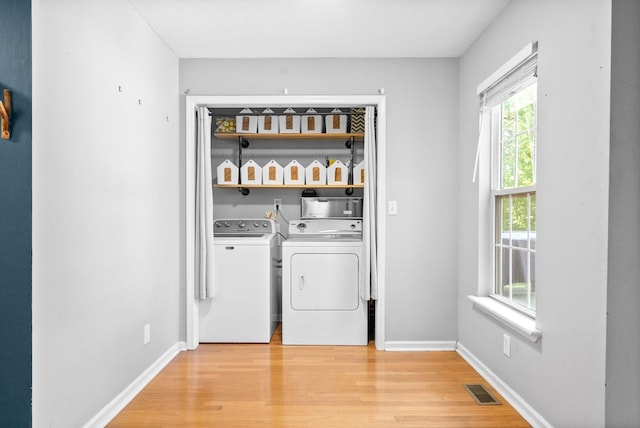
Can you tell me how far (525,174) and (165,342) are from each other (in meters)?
2.69

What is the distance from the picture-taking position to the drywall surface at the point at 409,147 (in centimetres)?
335

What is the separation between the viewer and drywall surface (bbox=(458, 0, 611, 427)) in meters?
1.62

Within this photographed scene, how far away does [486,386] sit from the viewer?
2613 mm

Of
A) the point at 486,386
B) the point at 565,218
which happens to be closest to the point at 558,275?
the point at 565,218

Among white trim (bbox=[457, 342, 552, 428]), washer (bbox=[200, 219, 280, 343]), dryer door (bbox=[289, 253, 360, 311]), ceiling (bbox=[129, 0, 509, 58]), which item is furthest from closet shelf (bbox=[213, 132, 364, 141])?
white trim (bbox=[457, 342, 552, 428])

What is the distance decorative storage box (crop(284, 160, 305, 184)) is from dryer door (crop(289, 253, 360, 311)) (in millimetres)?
710

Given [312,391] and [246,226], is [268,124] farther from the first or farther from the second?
[312,391]

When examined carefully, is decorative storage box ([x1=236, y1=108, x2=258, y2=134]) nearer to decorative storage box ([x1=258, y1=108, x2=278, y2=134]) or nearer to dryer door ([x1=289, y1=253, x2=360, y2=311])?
decorative storage box ([x1=258, y1=108, x2=278, y2=134])

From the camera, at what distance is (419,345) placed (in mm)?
3359

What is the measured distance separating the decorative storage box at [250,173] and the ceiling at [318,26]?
936 millimetres

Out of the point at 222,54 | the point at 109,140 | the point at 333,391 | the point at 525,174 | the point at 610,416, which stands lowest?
the point at 333,391

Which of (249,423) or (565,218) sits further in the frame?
(249,423)

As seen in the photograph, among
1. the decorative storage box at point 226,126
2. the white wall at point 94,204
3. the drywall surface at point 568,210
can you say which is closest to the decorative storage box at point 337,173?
the decorative storage box at point 226,126

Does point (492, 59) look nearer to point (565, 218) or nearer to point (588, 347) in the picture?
point (565, 218)
